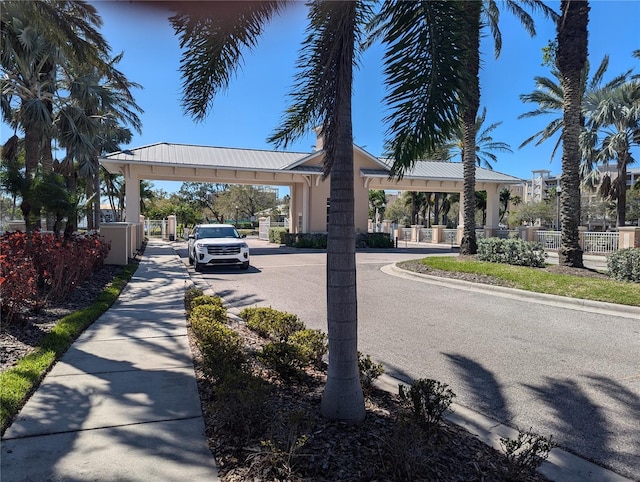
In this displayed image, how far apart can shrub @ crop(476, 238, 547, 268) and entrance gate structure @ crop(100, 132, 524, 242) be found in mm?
9616

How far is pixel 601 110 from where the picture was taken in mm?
28000

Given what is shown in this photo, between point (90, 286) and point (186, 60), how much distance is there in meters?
7.20

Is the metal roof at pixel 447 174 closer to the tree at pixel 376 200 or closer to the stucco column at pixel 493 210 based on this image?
the stucco column at pixel 493 210

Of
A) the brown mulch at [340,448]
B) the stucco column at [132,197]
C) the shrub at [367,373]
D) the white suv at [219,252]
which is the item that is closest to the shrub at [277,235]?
the stucco column at [132,197]

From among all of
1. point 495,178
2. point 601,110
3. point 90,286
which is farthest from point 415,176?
point 90,286

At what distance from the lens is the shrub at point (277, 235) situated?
29.4 m

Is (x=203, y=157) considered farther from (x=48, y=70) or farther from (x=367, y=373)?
(x=367, y=373)

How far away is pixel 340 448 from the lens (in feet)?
9.62

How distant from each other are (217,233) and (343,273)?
14.1m

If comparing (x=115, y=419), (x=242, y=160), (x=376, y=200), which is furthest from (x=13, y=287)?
(x=376, y=200)

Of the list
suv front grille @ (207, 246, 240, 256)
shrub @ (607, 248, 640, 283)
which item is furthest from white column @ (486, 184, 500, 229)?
suv front grille @ (207, 246, 240, 256)

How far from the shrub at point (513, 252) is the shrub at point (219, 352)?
441 inches

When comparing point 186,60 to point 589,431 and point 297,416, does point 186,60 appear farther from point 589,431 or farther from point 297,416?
point 589,431

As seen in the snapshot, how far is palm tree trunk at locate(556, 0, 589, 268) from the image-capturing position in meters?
12.2
